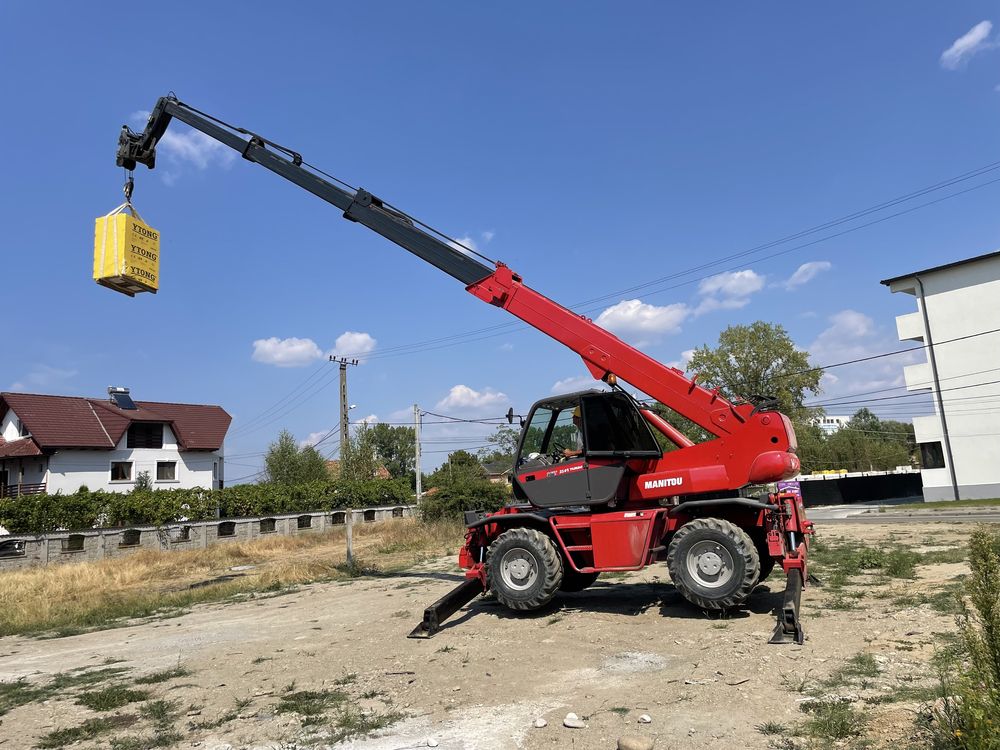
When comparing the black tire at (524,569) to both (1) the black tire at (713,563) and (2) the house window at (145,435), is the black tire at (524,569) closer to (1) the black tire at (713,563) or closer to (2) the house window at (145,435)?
(1) the black tire at (713,563)

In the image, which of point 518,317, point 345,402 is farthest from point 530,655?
point 345,402

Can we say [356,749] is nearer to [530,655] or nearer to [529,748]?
[529,748]

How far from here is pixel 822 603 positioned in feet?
27.8

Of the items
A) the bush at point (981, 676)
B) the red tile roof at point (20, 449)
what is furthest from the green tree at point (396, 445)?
the bush at point (981, 676)

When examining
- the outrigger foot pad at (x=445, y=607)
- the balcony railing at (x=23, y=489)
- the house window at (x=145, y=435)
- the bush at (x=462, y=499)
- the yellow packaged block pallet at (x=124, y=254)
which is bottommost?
the outrigger foot pad at (x=445, y=607)

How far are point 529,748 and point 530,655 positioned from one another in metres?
2.58

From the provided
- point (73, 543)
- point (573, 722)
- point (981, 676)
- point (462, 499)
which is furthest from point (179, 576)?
point (981, 676)

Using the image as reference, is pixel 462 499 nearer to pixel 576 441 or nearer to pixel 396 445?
pixel 576 441

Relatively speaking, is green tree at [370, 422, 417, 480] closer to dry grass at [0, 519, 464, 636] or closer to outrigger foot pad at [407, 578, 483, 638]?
dry grass at [0, 519, 464, 636]

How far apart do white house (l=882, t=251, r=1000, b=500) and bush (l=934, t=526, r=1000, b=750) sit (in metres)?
34.9

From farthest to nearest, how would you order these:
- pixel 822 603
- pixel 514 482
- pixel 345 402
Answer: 1. pixel 345 402
2. pixel 514 482
3. pixel 822 603

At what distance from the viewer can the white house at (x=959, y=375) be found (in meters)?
32.9

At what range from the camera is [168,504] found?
1070 inches

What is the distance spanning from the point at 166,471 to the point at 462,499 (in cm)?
2682
